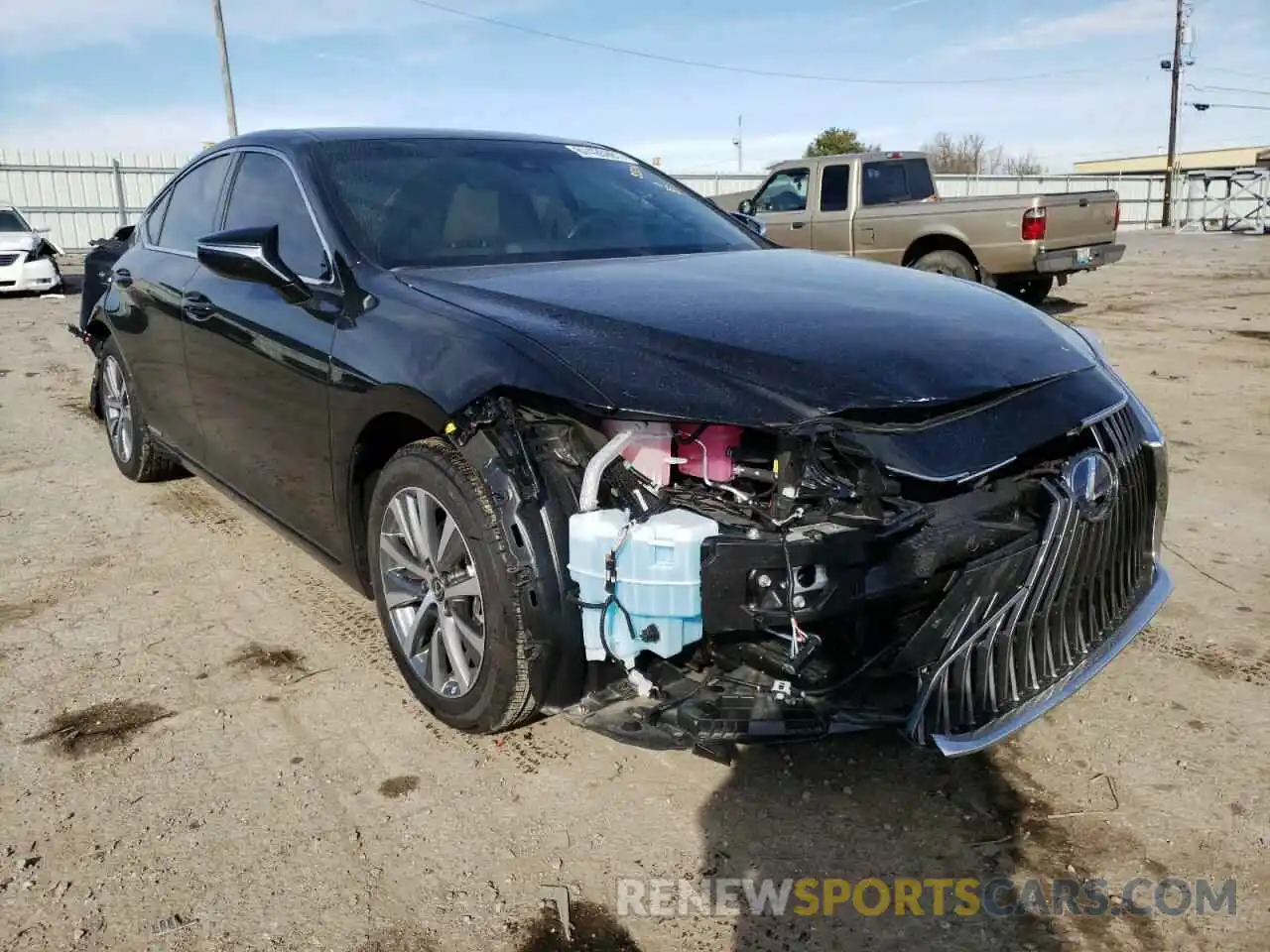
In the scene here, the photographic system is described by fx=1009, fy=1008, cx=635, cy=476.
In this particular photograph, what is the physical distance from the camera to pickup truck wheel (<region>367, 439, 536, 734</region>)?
248 cm

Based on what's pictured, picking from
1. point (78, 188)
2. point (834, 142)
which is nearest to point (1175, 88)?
point (834, 142)

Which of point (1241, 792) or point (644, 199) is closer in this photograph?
point (1241, 792)

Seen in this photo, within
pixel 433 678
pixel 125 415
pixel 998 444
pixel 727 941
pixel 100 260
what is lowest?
pixel 727 941

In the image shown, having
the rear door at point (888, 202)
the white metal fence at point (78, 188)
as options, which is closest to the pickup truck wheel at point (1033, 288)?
the rear door at point (888, 202)

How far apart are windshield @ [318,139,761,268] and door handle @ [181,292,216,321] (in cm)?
81

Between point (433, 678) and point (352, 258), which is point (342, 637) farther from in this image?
point (352, 258)

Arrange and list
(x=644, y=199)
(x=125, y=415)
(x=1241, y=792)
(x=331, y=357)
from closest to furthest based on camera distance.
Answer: (x=1241, y=792)
(x=331, y=357)
(x=644, y=199)
(x=125, y=415)

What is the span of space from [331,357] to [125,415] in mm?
2893

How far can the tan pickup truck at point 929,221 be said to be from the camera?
34.6ft

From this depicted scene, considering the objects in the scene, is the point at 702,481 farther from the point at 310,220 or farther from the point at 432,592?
the point at 310,220

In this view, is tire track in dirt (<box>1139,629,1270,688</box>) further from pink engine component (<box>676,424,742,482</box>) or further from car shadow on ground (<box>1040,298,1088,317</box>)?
car shadow on ground (<box>1040,298,1088,317</box>)

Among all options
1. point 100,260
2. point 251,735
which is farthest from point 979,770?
point 100,260

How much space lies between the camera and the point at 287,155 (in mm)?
3566

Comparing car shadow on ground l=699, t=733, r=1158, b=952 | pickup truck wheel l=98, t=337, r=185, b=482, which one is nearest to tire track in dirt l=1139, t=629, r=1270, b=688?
car shadow on ground l=699, t=733, r=1158, b=952
